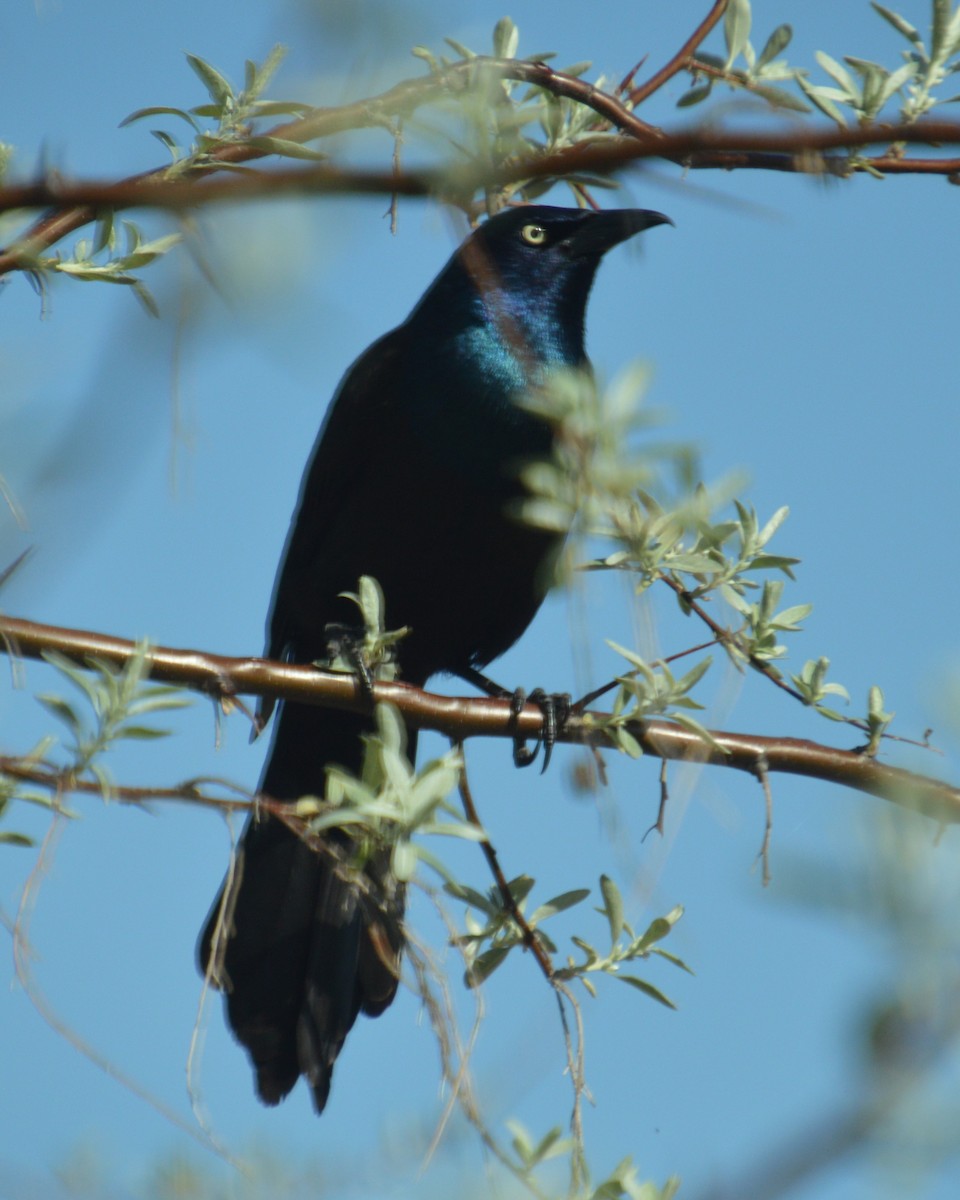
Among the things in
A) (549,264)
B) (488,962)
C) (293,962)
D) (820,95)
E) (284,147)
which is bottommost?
(293,962)

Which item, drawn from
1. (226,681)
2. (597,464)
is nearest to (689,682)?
(226,681)

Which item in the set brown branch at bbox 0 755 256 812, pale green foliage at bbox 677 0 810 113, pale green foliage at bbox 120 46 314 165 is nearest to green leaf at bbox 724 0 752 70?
pale green foliage at bbox 677 0 810 113

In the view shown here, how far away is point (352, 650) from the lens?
2.80 metres

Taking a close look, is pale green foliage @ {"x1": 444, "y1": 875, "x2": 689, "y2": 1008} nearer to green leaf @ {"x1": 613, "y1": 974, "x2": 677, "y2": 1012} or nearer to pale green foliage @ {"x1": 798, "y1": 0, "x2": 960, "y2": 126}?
green leaf @ {"x1": 613, "y1": 974, "x2": 677, "y2": 1012}

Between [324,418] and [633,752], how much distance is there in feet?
7.29

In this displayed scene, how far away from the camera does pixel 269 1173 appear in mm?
1831

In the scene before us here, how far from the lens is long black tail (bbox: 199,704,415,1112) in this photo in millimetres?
3574

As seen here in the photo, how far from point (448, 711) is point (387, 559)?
1235 millimetres

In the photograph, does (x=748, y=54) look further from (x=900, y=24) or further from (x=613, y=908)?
(x=613, y=908)

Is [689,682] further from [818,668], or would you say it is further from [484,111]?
[484,111]

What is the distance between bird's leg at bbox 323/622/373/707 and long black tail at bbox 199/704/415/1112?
401mm

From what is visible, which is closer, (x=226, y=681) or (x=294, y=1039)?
(x=226, y=681)

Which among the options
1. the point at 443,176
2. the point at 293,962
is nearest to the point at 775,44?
the point at 443,176

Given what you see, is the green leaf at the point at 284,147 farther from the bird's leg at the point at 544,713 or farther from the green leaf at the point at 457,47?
the bird's leg at the point at 544,713
